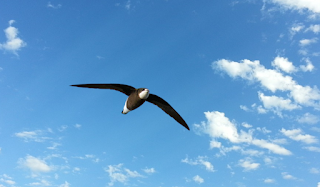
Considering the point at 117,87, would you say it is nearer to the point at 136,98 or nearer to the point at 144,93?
the point at 136,98

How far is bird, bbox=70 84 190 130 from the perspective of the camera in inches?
711

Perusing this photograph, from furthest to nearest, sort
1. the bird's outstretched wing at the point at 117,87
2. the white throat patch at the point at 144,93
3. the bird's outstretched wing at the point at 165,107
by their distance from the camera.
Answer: the bird's outstretched wing at the point at 165,107
the white throat patch at the point at 144,93
the bird's outstretched wing at the point at 117,87

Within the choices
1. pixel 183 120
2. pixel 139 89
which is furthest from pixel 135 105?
pixel 183 120

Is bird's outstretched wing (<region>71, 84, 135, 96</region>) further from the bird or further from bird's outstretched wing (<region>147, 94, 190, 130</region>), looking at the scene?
bird's outstretched wing (<region>147, 94, 190, 130</region>)

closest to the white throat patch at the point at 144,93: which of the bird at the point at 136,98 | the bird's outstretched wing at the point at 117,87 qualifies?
the bird at the point at 136,98

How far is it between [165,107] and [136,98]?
353 cm

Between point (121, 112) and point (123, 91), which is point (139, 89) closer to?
point (123, 91)

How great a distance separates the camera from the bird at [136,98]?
18.0m

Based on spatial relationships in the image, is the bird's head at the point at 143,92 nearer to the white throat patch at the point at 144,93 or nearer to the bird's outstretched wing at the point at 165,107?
the white throat patch at the point at 144,93

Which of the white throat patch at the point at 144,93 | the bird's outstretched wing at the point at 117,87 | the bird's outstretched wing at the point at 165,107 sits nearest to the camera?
the bird's outstretched wing at the point at 117,87

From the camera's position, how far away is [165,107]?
21266mm

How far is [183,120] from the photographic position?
2206cm

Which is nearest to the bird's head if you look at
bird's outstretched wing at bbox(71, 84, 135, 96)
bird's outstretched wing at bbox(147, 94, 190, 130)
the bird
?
the bird

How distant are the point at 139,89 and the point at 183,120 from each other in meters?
5.47
